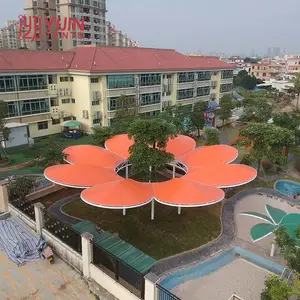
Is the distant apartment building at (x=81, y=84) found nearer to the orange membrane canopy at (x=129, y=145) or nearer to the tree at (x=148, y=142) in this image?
the orange membrane canopy at (x=129, y=145)

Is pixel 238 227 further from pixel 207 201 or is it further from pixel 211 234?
pixel 207 201

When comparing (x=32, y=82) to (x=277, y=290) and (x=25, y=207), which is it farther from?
(x=277, y=290)

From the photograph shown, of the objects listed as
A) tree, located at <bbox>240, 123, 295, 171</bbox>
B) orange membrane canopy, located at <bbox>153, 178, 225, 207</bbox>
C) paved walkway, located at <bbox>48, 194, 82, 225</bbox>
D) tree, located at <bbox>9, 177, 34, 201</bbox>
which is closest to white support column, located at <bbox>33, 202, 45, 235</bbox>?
paved walkway, located at <bbox>48, 194, 82, 225</bbox>

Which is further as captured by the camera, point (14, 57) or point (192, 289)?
point (14, 57)

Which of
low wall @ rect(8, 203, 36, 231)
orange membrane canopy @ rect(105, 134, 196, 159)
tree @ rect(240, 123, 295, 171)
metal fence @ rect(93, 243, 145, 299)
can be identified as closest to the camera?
metal fence @ rect(93, 243, 145, 299)

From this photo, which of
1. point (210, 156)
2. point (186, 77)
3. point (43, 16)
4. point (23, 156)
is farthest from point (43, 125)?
point (43, 16)

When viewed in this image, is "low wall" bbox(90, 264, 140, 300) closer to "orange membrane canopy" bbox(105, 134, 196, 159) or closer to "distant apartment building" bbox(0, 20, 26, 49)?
"orange membrane canopy" bbox(105, 134, 196, 159)

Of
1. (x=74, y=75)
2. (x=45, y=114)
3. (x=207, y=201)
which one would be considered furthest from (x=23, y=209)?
(x=74, y=75)
